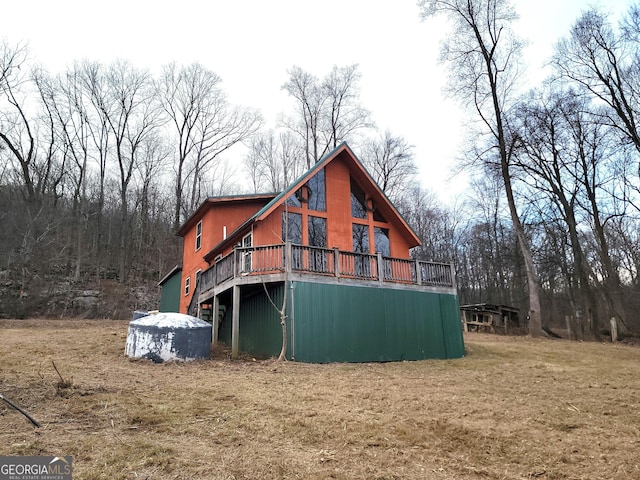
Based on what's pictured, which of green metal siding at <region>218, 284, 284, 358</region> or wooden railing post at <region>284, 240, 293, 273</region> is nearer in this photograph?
wooden railing post at <region>284, 240, 293, 273</region>

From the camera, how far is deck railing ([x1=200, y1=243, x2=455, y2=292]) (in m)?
11.9

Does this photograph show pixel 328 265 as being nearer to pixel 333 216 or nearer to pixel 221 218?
pixel 333 216

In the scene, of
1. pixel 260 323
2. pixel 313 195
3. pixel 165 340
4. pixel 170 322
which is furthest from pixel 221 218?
pixel 165 340

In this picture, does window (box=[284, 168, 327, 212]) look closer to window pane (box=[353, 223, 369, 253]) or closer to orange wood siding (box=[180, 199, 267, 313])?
window pane (box=[353, 223, 369, 253])

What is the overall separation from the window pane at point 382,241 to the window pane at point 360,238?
0.43 m

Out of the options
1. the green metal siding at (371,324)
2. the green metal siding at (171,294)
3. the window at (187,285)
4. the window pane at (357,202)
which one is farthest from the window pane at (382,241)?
the green metal siding at (171,294)

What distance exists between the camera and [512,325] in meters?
28.6

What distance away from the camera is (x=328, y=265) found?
12320 mm

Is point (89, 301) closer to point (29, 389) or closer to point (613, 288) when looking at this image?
point (29, 389)

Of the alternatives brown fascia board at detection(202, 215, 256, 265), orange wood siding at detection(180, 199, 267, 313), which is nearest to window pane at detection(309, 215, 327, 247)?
brown fascia board at detection(202, 215, 256, 265)

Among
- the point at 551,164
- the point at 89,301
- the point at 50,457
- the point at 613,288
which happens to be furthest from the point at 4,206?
the point at 613,288

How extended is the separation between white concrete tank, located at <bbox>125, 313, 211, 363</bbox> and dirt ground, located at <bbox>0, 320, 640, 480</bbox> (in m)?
0.91

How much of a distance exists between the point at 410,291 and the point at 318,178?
5.59 meters

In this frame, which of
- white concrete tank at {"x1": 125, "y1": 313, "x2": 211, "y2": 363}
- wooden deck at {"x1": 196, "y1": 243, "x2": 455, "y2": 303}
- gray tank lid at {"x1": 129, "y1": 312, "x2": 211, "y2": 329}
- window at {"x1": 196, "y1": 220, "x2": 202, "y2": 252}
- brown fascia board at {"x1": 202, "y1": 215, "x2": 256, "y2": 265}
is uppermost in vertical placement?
window at {"x1": 196, "y1": 220, "x2": 202, "y2": 252}
